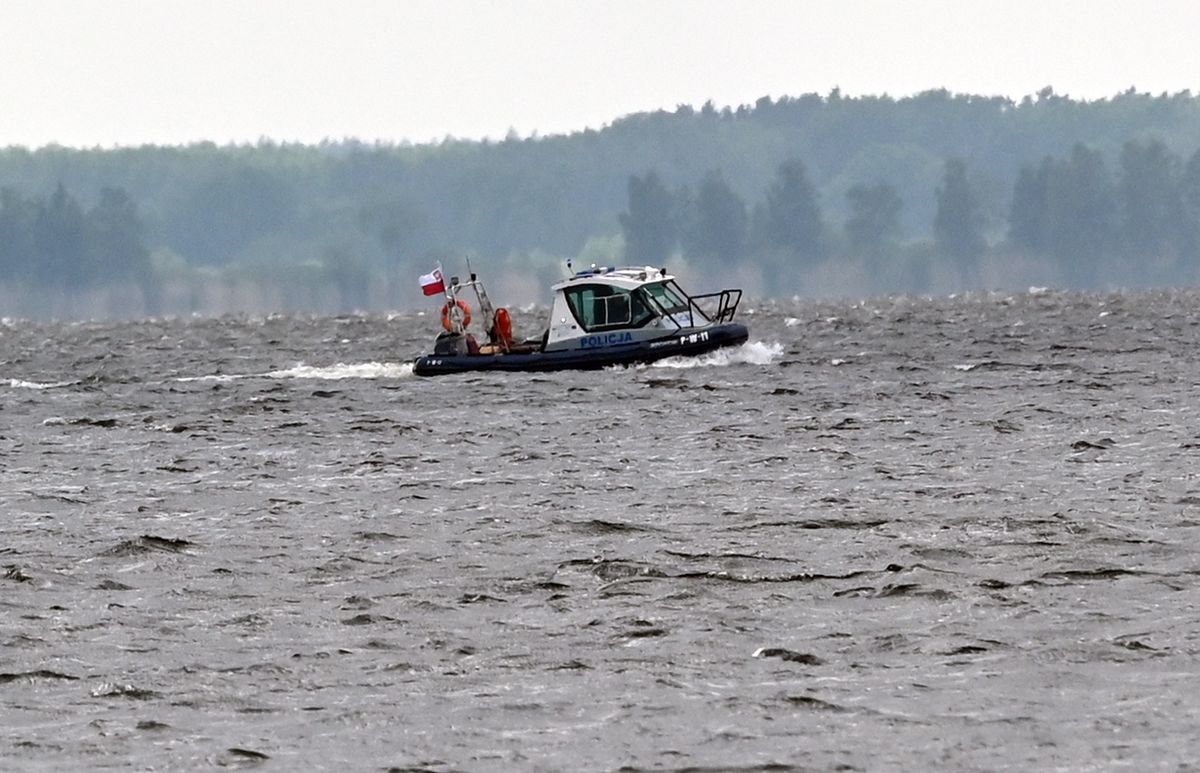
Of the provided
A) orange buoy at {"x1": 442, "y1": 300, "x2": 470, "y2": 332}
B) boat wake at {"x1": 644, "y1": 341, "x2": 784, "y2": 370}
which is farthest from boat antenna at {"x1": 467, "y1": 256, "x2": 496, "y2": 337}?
boat wake at {"x1": 644, "y1": 341, "x2": 784, "y2": 370}

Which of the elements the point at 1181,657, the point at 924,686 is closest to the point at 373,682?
the point at 924,686

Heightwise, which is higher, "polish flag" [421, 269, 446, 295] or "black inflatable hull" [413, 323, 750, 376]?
"polish flag" [421, 269, 446, 295]

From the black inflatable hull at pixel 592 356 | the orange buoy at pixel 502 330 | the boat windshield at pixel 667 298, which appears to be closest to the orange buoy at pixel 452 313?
the orange buoy at pixel 502 330

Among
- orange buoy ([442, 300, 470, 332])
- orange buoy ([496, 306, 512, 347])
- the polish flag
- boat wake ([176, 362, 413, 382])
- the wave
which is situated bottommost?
the wave

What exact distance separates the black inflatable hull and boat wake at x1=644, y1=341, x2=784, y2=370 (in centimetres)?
23

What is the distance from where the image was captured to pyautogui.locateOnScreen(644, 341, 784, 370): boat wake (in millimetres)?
44562

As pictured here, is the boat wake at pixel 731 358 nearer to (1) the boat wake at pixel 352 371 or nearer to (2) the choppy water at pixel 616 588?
(1) the boat wake at pixel 352 371

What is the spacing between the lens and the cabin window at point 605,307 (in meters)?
44.0

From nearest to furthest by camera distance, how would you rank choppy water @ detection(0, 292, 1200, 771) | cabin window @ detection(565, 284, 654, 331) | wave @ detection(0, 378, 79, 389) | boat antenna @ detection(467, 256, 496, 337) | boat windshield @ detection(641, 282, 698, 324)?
choppy water @ detection(0, 292, 1200, 771) < cabin window @ detection(565, 284, 654, 331) < boat windshield @ detection(641, 282, 698, 324) < boat antenna @ detection(467, 256, 496, 337) < wave @ detection(0, 378, 79, 389)

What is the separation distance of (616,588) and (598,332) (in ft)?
90.4

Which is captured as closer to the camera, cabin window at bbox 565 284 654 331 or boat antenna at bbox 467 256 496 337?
cabin window at bbox 565 284 654 331

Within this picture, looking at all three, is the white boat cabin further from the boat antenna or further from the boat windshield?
the boat antenna

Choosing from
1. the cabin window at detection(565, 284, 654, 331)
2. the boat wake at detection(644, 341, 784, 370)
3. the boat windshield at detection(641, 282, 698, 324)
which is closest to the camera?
the cabin window at detection(565, 284, 654, 331)

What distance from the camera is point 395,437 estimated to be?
32156 mm
